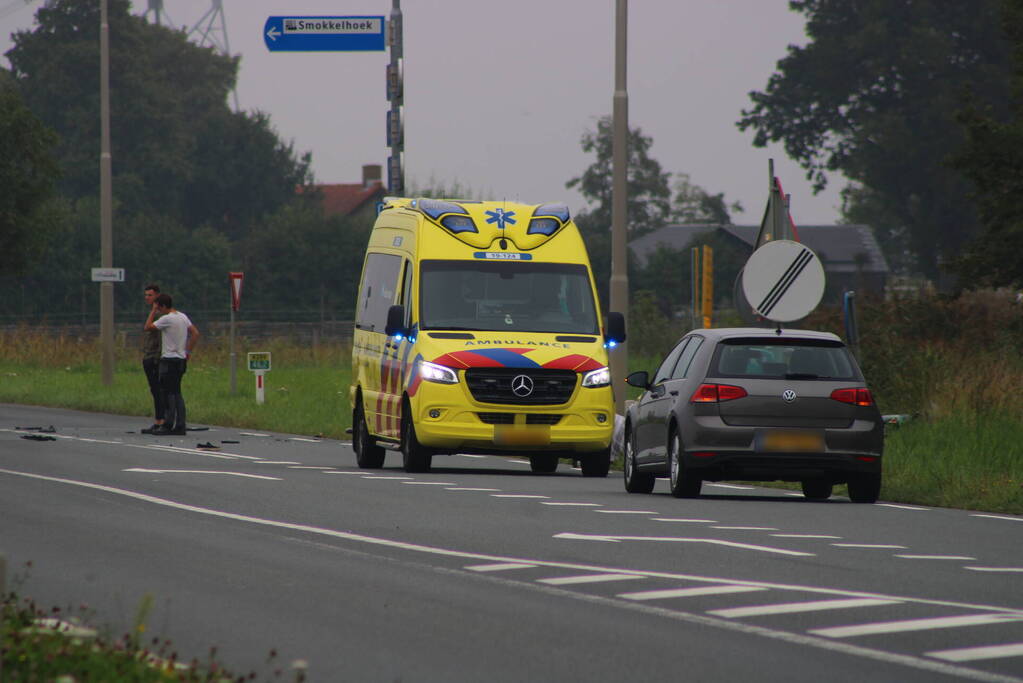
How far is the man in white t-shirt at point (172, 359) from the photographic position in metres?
25.0

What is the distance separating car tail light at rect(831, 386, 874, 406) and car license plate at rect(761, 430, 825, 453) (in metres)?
0.36

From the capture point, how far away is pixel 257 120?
10206 centimetres

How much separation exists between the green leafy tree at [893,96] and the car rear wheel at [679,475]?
164ft

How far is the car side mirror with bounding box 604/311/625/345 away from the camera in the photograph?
1922cm

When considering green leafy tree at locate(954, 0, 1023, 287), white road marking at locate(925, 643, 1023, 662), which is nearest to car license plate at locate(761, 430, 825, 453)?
white road marking at locate(925, 643, 1023, 662)

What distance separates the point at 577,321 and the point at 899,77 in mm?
51179

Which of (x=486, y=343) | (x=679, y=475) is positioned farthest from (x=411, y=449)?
(x=679, y=475)

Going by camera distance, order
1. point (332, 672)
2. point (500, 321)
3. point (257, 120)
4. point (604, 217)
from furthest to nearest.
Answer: point (604, 217), point (257, 120), point (500, 321), point (332, 672)

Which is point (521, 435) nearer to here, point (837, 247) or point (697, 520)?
point (697, 520)

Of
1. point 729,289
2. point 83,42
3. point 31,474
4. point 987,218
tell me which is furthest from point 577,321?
point 83,42

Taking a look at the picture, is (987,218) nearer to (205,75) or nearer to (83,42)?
(83,42)

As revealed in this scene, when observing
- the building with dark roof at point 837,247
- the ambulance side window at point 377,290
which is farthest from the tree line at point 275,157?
the ambulance side window at point 377,290

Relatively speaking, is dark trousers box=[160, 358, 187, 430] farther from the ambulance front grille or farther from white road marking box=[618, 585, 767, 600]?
white road marking box=[618, 585, 767, 600]

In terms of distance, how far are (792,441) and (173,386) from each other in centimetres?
1181
